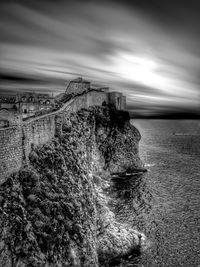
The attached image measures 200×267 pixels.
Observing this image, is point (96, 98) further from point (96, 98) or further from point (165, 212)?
point (165, 212)

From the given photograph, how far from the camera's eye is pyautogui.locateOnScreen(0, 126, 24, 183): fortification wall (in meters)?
17.0

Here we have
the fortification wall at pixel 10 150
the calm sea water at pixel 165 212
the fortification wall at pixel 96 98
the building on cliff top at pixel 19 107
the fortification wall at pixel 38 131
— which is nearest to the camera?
the fortification wall at pixel 10 150

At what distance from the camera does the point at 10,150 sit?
17.9m

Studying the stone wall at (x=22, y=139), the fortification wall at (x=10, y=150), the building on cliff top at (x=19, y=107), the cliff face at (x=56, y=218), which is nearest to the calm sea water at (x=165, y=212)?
the cliff face at (x=56, y=218)

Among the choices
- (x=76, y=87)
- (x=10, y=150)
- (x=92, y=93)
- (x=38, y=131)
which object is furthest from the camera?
(x=92, y=93)

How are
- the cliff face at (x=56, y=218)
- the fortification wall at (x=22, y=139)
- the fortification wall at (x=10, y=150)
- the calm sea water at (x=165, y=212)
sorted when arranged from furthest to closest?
1. the calm sea water at (x=165, y=212)
2. the fortification wall at (x=22, y=139)
3. the fortification wall at (x=10, y=150)
4. the cliff face at (x=56, y=218)

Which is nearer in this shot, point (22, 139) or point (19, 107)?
point (22, 139)

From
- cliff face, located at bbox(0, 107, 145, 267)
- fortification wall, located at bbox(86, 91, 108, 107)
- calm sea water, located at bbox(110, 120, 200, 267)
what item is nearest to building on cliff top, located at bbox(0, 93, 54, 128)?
cliff face, located at bbox(0, 107, 145, 267)

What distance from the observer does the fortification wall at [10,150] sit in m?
17.0

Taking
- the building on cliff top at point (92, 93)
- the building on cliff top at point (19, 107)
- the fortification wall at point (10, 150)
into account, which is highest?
the building on cliff top at point (92, 93)

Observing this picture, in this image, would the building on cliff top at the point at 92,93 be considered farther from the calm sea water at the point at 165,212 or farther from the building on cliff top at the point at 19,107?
the calm sea water at the point at 165,212

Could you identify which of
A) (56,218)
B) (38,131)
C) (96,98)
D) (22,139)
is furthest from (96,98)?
(56,218)

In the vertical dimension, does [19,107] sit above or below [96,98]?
below

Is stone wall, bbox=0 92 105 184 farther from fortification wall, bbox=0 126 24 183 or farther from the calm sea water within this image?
the calm sea water
